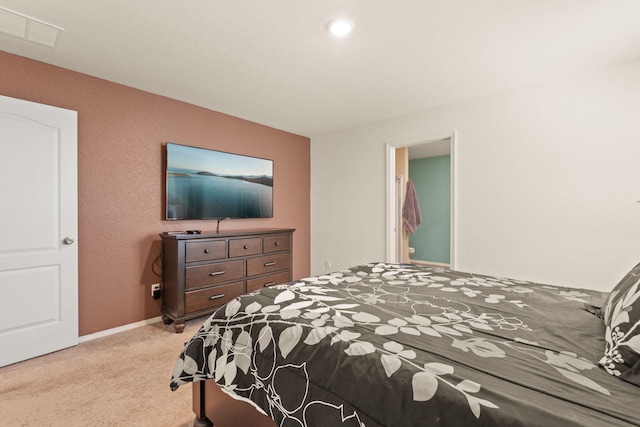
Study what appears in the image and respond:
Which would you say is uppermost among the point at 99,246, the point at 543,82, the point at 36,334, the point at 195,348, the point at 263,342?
the point at 543,82

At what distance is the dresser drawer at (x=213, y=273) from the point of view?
2826mm

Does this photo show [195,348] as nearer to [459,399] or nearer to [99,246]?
[459,399]

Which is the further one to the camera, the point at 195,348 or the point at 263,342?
the point at 195,348

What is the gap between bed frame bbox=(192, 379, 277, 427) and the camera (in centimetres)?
121

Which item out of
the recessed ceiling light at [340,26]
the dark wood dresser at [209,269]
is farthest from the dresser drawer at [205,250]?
the recessed ceiling light at [340,26]

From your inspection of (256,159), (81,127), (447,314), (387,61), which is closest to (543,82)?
(387,61)

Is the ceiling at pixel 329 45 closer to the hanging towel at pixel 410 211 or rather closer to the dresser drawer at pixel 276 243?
the dresser drawer at pixel 276 243

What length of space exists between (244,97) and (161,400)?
276cm

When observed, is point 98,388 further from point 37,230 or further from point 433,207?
point 433,207

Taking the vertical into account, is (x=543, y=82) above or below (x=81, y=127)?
above

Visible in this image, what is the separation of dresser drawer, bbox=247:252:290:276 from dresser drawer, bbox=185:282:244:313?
0.21 meters

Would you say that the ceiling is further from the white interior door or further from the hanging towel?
the hanging towel

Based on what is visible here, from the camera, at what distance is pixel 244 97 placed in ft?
10.5

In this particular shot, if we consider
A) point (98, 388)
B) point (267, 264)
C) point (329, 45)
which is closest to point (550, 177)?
point (329, 45)
